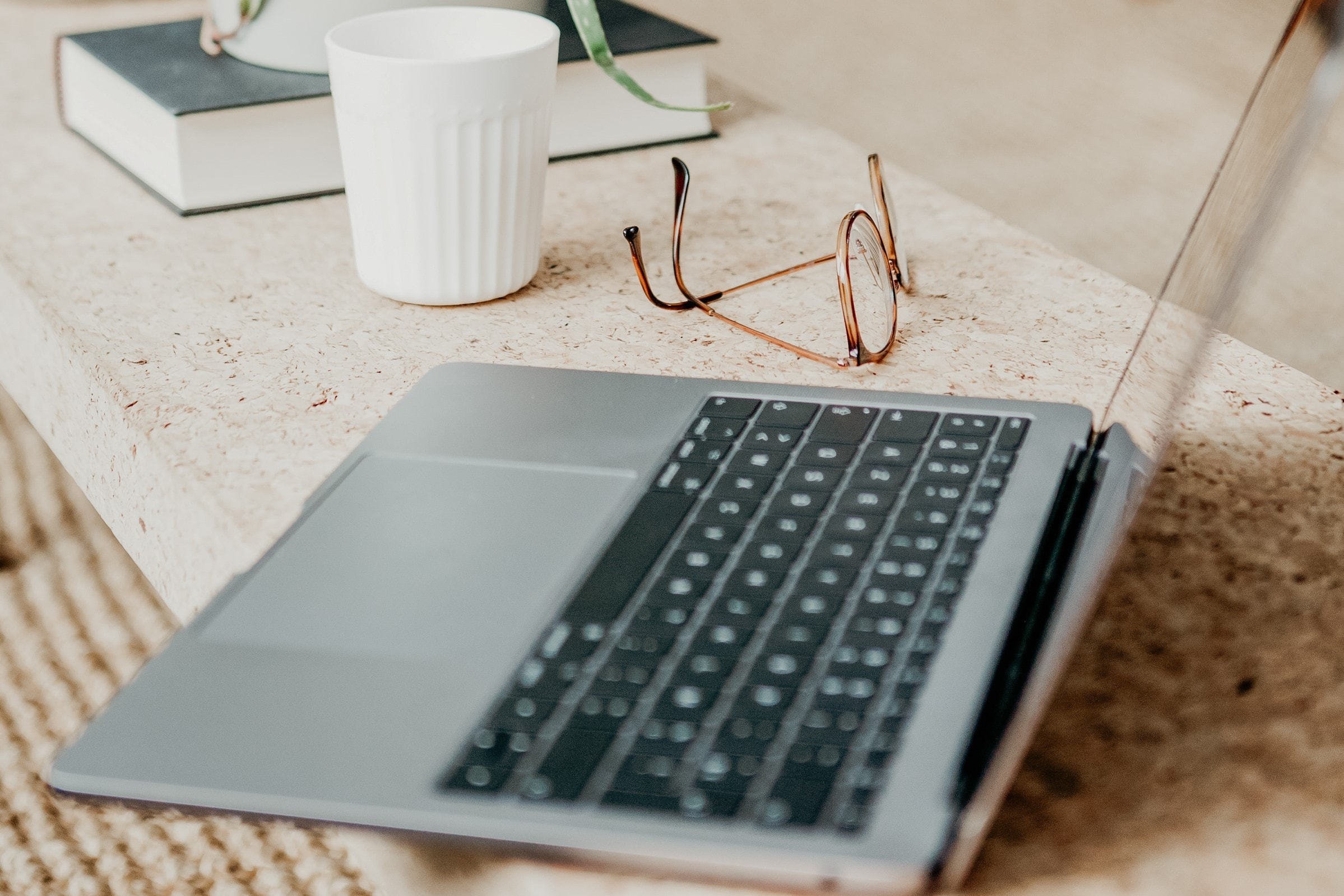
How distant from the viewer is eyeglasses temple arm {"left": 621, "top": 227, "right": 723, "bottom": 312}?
2.07 feet

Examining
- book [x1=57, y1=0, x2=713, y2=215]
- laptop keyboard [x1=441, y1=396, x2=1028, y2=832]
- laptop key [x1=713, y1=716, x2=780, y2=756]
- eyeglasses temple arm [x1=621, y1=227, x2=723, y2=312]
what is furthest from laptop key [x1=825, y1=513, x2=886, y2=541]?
book [x1=57, y1=0, x2=713, y2=215]

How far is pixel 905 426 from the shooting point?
1.60ft

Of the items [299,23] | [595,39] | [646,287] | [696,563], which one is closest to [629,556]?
[696,563]

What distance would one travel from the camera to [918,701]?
340 mm

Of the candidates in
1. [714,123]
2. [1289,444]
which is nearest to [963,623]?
[1289,444]

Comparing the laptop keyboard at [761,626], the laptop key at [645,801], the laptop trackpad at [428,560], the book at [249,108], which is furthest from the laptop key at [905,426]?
the book at [249,108]

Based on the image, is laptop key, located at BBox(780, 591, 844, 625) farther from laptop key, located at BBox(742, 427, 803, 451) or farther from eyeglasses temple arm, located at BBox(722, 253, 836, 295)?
eyeglasses temple arm, located at BBox(722, 253, 836, 295)

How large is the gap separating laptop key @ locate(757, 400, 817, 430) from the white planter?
37 centimetres

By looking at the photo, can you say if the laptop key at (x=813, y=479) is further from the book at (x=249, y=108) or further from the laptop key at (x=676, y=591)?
the book at (x=249, y=108)

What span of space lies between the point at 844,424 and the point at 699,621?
15cm

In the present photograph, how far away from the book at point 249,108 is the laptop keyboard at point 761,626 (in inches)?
15.7

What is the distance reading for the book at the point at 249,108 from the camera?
2.40 ft

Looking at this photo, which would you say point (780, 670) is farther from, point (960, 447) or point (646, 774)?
point (960, 447)

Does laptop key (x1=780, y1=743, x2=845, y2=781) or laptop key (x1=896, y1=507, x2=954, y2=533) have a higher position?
laptop key (x1=780, y1=743, x2=845, y2=781)
